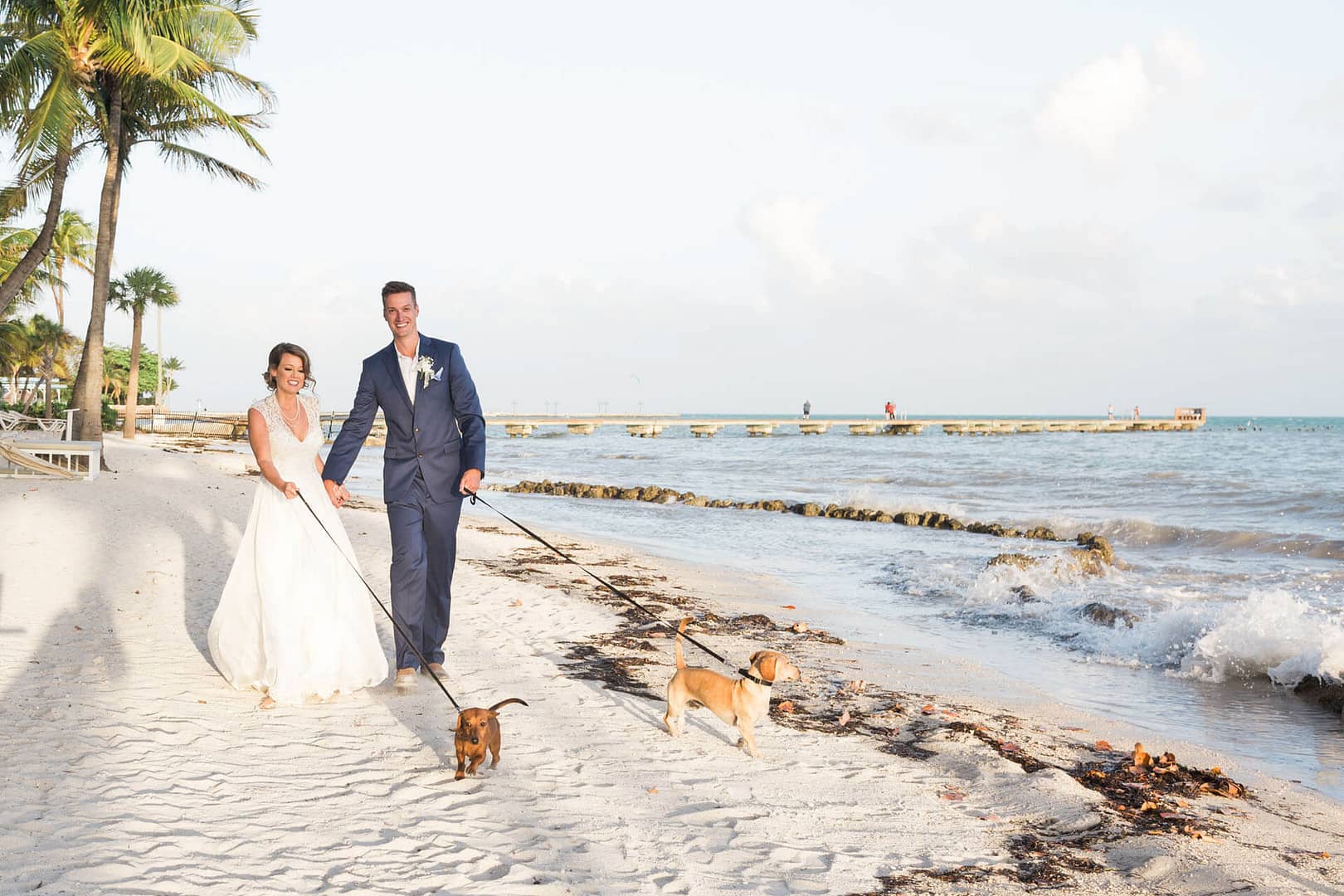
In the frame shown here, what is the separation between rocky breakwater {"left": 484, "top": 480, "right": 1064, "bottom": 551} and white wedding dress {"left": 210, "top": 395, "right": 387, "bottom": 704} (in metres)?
11.8

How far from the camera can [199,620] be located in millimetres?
7180

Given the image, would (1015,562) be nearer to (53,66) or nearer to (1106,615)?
(1106,615)

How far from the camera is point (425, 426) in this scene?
211 inches

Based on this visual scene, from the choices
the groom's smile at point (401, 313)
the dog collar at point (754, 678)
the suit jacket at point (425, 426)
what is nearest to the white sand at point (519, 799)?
the dog collar at point (754, 678)

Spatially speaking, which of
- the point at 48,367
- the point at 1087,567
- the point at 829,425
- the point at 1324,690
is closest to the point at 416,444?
the point at 1324,690

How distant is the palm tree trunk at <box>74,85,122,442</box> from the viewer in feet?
58.5

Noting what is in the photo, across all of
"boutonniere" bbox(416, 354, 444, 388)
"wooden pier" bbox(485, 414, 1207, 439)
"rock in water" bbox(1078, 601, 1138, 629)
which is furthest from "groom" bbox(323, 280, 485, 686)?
"wooden pier" bbox(485, 414, 1207, 439)

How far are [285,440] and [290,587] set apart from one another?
0.82 m

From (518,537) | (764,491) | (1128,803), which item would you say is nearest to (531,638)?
(1128,803)

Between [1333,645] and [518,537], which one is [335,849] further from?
[518,537]

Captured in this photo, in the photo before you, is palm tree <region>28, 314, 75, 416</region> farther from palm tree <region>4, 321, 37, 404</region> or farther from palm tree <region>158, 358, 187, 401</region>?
palm tree <region>158, 358, 187, 401</region>

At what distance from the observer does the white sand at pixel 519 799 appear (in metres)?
3.30

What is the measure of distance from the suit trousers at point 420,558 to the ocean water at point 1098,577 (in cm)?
386

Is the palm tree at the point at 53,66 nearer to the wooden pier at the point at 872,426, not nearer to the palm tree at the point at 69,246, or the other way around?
the palm tree at the point at 69,246
